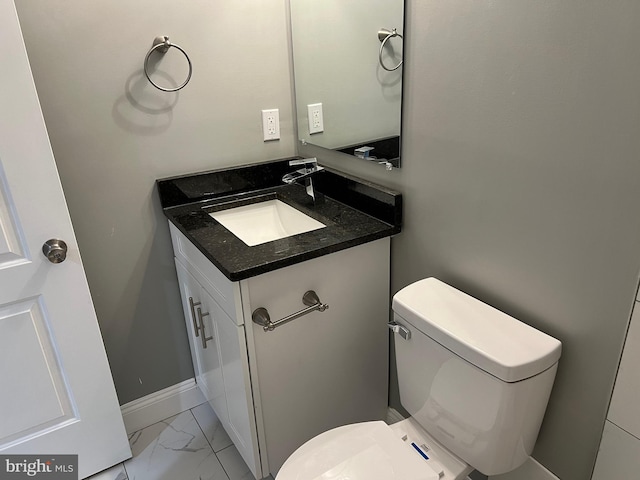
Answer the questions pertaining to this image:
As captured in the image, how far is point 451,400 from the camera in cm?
115

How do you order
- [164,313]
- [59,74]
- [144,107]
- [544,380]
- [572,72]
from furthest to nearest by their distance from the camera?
1. [164,313]
2. [144,107]
3. [59,74]
4. [544,380]
5. [572,72]

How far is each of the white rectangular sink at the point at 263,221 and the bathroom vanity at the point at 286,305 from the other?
23 mm

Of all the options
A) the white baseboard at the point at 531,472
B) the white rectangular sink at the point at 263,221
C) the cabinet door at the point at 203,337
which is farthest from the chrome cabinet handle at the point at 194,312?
the white baseboard at the point at 531,472

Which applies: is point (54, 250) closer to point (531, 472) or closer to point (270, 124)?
point (270, 124)

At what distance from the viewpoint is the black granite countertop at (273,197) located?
129cm

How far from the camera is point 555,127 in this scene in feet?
3.19

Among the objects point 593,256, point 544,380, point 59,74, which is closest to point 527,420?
point 544,380

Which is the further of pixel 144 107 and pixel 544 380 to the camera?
pixel 144 107

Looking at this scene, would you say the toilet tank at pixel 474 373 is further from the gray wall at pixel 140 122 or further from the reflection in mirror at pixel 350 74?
the gray wall at pixel 140 122

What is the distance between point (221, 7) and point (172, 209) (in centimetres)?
70

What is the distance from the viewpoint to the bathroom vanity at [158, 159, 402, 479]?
131 centimetres

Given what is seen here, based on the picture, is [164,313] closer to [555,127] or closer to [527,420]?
[527,420]

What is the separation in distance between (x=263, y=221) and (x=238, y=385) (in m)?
0.61

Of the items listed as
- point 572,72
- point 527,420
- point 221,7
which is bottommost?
point 527,420
